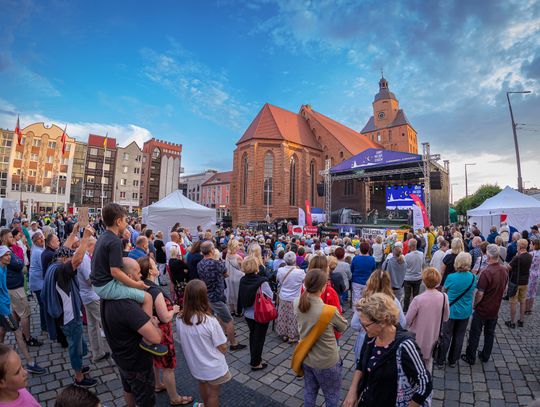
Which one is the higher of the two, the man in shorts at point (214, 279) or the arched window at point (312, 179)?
the arched window at point (312, 179)

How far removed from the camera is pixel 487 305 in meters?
4.00

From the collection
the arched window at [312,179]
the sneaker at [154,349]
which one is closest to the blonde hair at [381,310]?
the sneaker at [154,349]

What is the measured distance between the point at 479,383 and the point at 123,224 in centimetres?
480

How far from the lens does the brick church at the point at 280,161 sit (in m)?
32.8

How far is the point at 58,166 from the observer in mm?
45000

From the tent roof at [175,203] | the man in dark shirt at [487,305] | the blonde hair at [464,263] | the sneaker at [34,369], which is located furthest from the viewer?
the tent roof at [175,203]

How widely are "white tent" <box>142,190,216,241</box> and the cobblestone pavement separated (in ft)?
26.7

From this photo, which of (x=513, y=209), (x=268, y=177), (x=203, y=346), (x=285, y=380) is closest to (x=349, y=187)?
(x=268, y=177)

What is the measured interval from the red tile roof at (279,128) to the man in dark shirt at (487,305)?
100 ft

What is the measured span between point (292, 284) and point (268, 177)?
2947 centimetres

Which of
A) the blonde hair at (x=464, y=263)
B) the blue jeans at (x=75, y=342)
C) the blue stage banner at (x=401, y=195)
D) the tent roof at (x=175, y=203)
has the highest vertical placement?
the blue stage banner at (x=401, y=195)

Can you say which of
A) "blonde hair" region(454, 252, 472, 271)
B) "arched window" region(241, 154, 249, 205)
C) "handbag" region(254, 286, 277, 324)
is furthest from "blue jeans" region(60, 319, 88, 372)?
"arched window" region(241, 154, 249, 205)

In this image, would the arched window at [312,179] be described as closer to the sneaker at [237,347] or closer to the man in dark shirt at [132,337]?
the sneaker at [237,347]

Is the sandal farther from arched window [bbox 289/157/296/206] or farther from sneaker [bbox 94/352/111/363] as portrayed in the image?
arched window [bbox 289/157/296/206]
